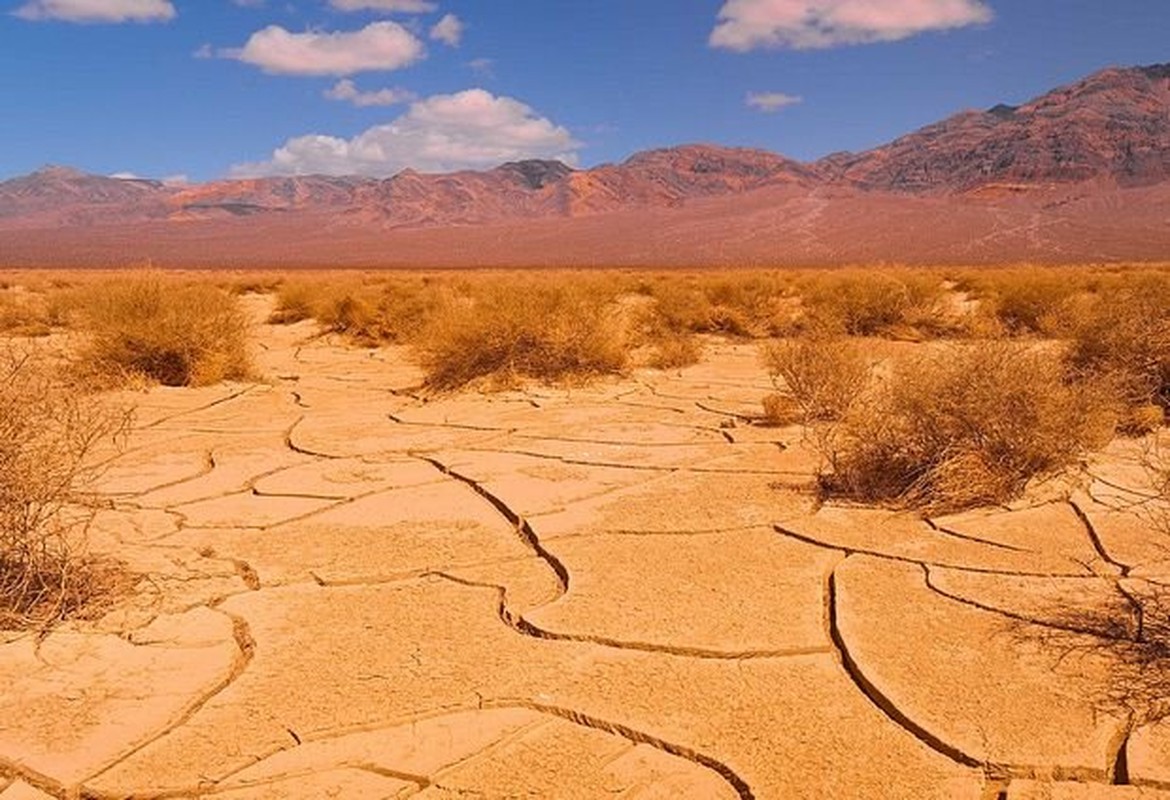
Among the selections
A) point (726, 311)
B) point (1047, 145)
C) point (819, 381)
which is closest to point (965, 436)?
point (819, 381)

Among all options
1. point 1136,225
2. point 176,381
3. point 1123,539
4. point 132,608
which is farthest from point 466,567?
point 1136,225

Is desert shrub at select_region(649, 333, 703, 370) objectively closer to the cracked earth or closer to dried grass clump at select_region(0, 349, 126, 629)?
the cracked earth

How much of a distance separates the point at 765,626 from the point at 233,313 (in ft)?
27.5

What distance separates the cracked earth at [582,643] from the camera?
8.73 ft

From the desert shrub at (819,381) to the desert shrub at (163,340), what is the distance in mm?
5498

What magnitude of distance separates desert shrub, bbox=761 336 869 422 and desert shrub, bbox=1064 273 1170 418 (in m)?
1.67

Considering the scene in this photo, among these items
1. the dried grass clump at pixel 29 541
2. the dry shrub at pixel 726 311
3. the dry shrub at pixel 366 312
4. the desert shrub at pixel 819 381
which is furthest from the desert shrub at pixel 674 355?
the dried grass clump at pixel 29 541

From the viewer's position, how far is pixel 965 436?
16.8 feet

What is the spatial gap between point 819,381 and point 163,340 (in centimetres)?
621

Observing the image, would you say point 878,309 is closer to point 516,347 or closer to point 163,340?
point 516,347

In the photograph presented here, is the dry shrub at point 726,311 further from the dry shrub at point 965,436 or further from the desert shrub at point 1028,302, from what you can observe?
the dry shrub at point 965,436

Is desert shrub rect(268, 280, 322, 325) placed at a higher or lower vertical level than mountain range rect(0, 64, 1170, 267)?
lower

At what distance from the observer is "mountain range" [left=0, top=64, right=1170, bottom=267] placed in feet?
197

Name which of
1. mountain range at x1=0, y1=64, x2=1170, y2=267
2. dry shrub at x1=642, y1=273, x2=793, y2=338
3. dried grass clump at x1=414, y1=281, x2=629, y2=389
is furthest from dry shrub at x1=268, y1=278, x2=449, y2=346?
mountain range at x1=0, y1=64, x2=1170, y2=267
